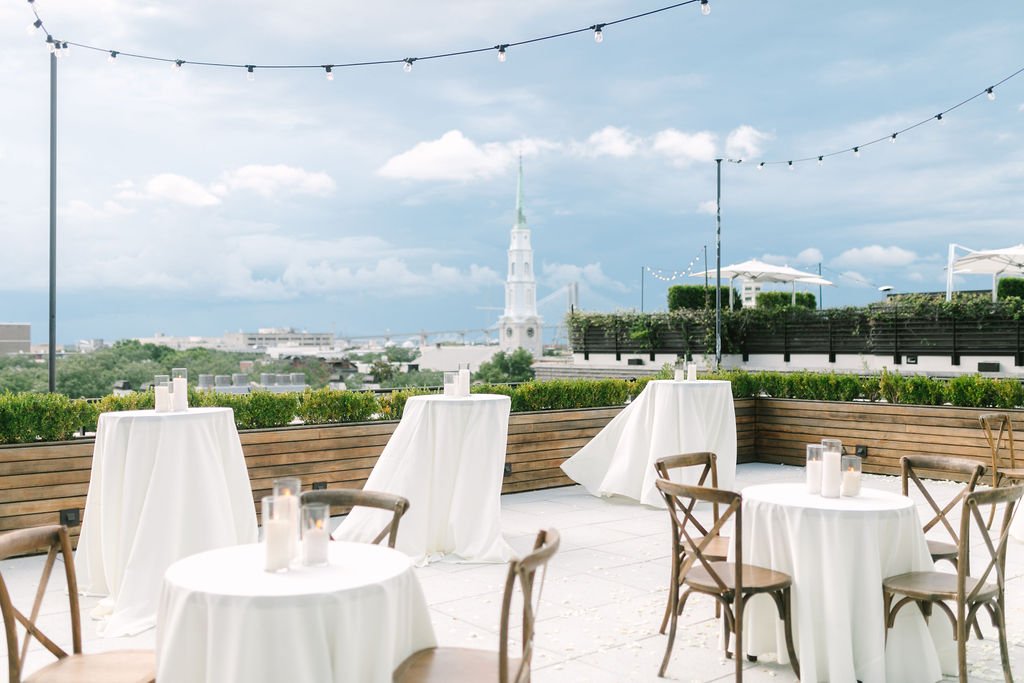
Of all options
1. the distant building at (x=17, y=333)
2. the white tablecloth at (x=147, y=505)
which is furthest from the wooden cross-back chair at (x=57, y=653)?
the distant building at (x=17, y=333)

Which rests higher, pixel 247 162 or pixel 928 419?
pixel 247 162

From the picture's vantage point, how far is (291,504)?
2.75 meters

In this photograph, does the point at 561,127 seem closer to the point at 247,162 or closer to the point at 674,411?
the point at 247,162

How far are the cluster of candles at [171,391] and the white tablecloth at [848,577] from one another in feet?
11.0

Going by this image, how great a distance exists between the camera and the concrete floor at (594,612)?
13.4 feet

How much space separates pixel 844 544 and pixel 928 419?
640 centimetres

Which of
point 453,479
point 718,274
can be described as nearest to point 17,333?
point 453,479

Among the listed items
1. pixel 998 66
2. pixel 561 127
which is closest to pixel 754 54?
pixel 998 66

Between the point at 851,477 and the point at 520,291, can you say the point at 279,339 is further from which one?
the point at 520,291

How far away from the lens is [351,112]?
8306cm

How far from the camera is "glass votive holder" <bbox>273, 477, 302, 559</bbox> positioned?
8.93ft

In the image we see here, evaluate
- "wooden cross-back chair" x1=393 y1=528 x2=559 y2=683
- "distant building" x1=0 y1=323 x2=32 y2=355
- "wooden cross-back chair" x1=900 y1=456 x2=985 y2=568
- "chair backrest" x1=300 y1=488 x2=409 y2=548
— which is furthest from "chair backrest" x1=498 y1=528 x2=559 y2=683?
"distant building" x1=0 y1=323 x2=32 y2=355

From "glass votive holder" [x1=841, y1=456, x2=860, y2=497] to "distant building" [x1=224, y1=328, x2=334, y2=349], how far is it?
123 feet

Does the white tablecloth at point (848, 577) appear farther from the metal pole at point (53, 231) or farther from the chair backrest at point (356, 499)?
the metal pole at point (53, 231)
